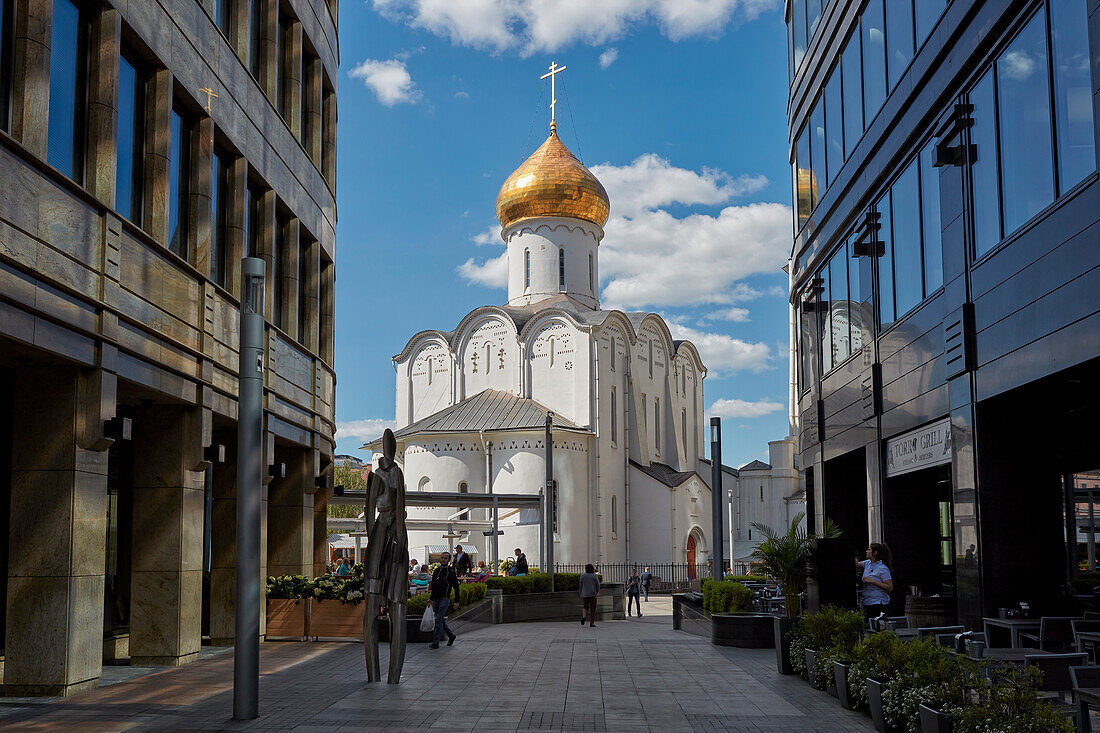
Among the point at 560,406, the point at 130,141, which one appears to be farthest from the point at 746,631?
the point at 560,406

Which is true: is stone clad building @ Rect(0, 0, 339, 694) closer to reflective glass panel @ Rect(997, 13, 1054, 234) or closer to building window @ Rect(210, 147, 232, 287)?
building window @ Rect(210, 147, 232, 287)

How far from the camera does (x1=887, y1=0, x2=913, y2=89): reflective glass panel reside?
682 inches

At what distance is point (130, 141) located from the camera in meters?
15.1

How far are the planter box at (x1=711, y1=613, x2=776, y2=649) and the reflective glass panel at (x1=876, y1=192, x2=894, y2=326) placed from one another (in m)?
5.62

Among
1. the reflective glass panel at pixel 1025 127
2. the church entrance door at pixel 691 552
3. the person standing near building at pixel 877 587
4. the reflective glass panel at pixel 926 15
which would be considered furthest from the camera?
the church entrance door at pixel 691 552

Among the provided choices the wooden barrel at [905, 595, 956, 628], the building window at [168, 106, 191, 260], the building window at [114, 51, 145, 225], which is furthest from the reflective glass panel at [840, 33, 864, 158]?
the building window at [114, 51, 145, 225]

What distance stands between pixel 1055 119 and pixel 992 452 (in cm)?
432

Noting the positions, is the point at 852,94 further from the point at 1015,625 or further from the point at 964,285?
the point at 1015,625

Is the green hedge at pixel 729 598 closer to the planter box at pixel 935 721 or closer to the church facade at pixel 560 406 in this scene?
the planter box at pixel 935 721

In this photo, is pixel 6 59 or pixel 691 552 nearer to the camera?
pixel 6 59

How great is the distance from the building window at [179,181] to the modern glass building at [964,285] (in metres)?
11.0

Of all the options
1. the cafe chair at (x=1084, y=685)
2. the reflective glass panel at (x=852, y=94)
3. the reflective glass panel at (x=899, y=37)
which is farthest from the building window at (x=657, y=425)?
the cafe chair at (x=1084, y=685)

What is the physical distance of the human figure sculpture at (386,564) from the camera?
1382cm

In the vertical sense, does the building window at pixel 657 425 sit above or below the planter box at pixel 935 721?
above
